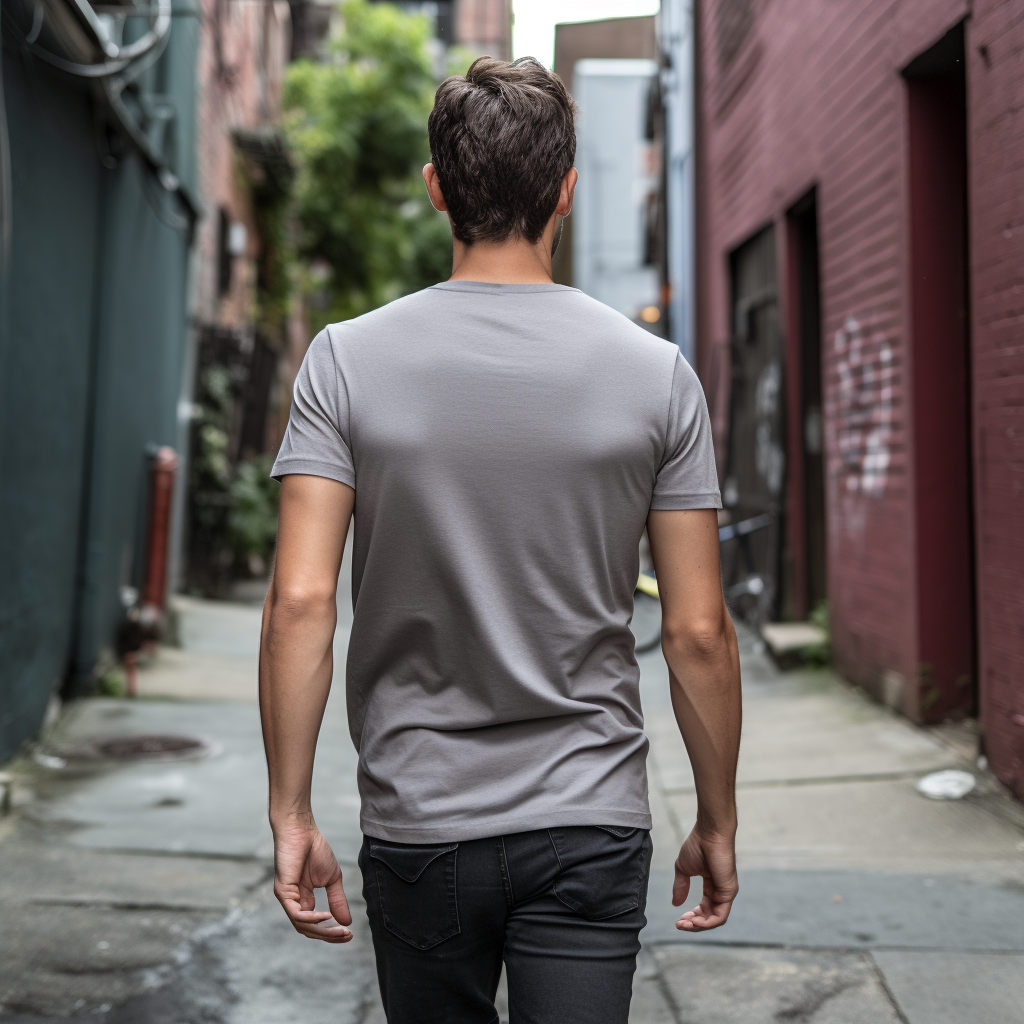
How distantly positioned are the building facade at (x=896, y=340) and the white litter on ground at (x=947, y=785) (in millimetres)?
150

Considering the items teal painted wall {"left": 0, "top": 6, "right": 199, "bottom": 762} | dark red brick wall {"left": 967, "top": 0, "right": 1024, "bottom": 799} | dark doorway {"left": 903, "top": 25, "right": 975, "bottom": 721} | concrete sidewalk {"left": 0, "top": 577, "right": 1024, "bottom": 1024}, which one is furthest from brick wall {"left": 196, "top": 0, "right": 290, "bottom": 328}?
dark red brick wall {"left": 967, "top": 0, "right": 1024, "bottom": 799}

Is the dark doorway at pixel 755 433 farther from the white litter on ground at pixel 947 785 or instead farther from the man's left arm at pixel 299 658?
the man's left arm at pixel 299 658

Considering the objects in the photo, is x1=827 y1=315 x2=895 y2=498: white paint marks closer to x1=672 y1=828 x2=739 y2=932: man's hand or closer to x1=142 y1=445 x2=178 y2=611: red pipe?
x1=142 y1=445 x2=178 y2=611: red pipe

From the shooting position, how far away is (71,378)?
686 centimetres

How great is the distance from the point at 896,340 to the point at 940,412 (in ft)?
1.54

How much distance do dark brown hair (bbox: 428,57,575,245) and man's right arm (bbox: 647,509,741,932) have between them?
1.54 ft

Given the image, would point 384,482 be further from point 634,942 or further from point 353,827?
point 353,827

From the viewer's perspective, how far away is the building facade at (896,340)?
4.85 m

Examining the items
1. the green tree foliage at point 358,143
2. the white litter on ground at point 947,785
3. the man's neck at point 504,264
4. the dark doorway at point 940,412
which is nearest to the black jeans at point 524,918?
the man's neck at point 504,264

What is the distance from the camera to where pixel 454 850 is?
5.21 ft

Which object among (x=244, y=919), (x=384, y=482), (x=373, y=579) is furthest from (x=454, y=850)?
(x=244, y=919)

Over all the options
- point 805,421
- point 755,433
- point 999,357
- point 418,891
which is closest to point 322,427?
point 418,891

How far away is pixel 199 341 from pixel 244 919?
8.43 meters

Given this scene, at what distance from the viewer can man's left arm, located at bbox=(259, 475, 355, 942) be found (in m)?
1.68
